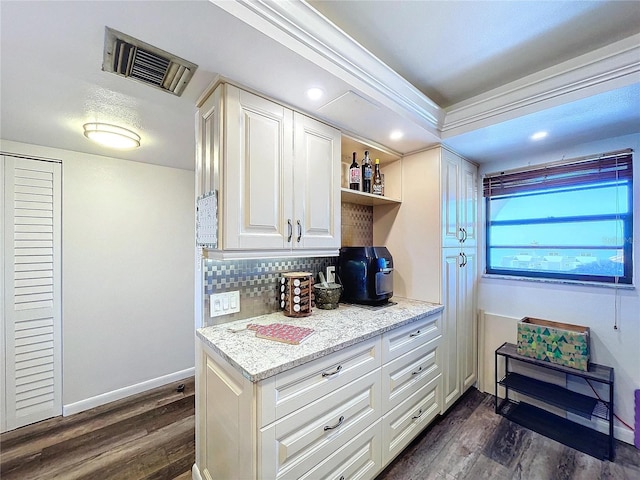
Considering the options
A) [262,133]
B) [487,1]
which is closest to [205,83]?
[262,133]

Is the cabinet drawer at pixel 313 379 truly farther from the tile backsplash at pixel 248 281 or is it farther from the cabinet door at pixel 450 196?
the cabinet door at pixel 450 196

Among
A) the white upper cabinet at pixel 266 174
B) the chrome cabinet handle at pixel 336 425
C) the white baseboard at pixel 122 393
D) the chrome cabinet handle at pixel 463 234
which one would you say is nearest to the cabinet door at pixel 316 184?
the white upper cabinet at pixel 266 174

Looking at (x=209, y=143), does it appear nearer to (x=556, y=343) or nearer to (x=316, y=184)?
(x=316, y=184)

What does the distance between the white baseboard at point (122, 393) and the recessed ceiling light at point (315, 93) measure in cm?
300

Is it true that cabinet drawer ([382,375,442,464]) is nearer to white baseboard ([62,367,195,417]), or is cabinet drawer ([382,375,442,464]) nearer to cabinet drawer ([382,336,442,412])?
cabinet drawer ([382,336,442,412])

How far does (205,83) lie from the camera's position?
1332 millimetres

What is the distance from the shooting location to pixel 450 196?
219 cm

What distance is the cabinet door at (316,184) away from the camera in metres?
1.57

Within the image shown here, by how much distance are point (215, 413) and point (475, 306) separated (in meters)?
2.39

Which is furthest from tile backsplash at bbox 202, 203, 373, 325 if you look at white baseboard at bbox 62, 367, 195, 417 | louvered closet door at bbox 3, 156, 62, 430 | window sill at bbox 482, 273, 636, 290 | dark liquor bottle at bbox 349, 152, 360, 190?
white baseboard at bbox 62, 367, 195, 417

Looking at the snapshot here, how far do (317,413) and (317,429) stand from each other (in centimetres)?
7

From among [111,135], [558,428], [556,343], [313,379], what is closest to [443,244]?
[556,343]

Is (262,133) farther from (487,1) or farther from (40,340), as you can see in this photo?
(40,340)

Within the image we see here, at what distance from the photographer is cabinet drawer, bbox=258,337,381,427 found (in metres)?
1.04
